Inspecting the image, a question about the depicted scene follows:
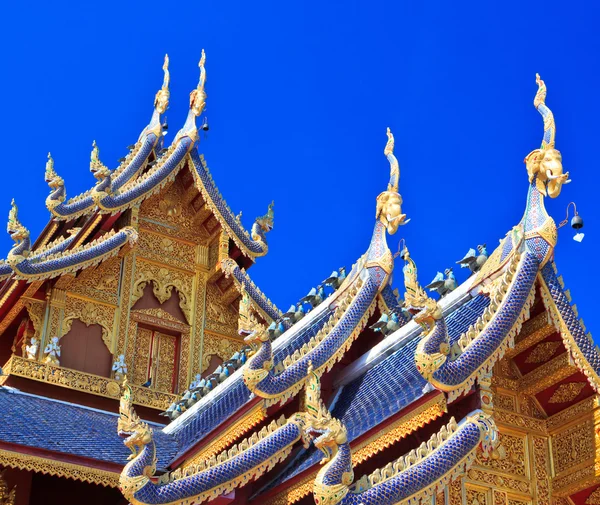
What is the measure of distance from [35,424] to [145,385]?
402cm

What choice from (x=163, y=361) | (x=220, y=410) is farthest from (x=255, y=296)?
(x=220, y=410)

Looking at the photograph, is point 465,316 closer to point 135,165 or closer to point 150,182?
point 150,182

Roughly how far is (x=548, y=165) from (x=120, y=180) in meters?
9.89

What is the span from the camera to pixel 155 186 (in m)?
19.1

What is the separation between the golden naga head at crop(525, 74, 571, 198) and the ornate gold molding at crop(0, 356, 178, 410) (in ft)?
26.3

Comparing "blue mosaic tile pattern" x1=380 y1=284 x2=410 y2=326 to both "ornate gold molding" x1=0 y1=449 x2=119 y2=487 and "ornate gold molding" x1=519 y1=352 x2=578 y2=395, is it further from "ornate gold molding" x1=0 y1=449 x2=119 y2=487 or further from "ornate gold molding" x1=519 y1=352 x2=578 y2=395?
"ornate gold molding" x1=0 y1=449 x2=119 y2=487

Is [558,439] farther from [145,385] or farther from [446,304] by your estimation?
[145,385]

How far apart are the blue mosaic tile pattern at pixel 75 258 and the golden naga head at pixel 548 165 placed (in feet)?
27.6

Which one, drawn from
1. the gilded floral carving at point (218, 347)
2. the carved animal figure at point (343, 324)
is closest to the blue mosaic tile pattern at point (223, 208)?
the gilded floral carving at point (218, 347)

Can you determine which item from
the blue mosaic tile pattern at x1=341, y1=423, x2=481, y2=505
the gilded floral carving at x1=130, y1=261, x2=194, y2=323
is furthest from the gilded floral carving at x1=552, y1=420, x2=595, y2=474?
the gilded floral carving at x1=130, y1=261, x2=194, y2=323

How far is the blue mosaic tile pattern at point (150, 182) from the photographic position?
60.5 feet

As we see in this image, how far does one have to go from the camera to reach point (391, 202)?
12570 mm

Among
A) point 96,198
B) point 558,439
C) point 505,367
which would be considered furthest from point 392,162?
point 96,198

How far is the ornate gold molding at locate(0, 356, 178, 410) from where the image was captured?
1638 cm
